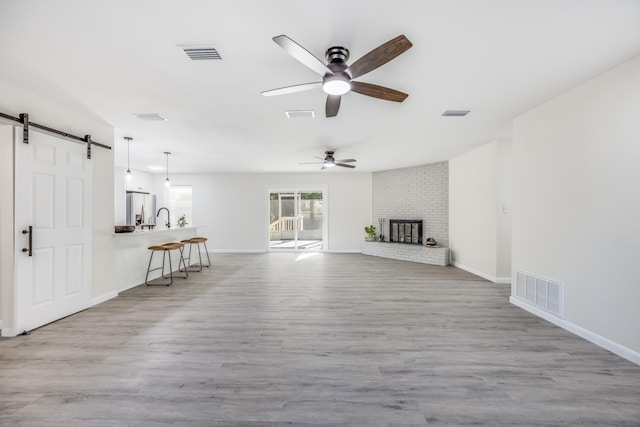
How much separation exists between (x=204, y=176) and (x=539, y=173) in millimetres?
8344

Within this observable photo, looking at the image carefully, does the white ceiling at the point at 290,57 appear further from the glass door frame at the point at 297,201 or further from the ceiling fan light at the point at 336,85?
the glass door frame at the point at 297,201

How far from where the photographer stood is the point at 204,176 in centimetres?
852

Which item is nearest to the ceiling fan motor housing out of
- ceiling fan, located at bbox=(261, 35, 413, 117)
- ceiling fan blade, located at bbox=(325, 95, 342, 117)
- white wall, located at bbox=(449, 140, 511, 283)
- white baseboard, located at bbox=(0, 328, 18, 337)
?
ceiling fan, located at bbox=(261, 35, 413, 117)

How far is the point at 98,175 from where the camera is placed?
12.1ft

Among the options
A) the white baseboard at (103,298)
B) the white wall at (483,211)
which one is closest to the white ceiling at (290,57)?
the white wall at (483,211)

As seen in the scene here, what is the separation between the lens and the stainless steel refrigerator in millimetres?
7699

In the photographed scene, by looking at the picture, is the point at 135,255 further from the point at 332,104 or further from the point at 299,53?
the point at 299,53

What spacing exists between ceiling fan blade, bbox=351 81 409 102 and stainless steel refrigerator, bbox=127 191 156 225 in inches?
289

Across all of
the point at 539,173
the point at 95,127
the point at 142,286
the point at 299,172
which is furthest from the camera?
the point at 299,172

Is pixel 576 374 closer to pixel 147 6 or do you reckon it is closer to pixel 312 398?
pixel 312 398

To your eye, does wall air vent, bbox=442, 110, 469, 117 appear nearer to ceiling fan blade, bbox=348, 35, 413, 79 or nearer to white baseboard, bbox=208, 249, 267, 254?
ceiling fan blade, bbox=348, 35, 413, 79

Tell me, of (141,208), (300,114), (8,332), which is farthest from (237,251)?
(300,114)

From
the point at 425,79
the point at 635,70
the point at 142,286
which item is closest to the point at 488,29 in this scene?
the point at 425,79

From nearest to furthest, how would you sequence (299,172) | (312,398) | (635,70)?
(312,398) < (635,70) < (299,172)
